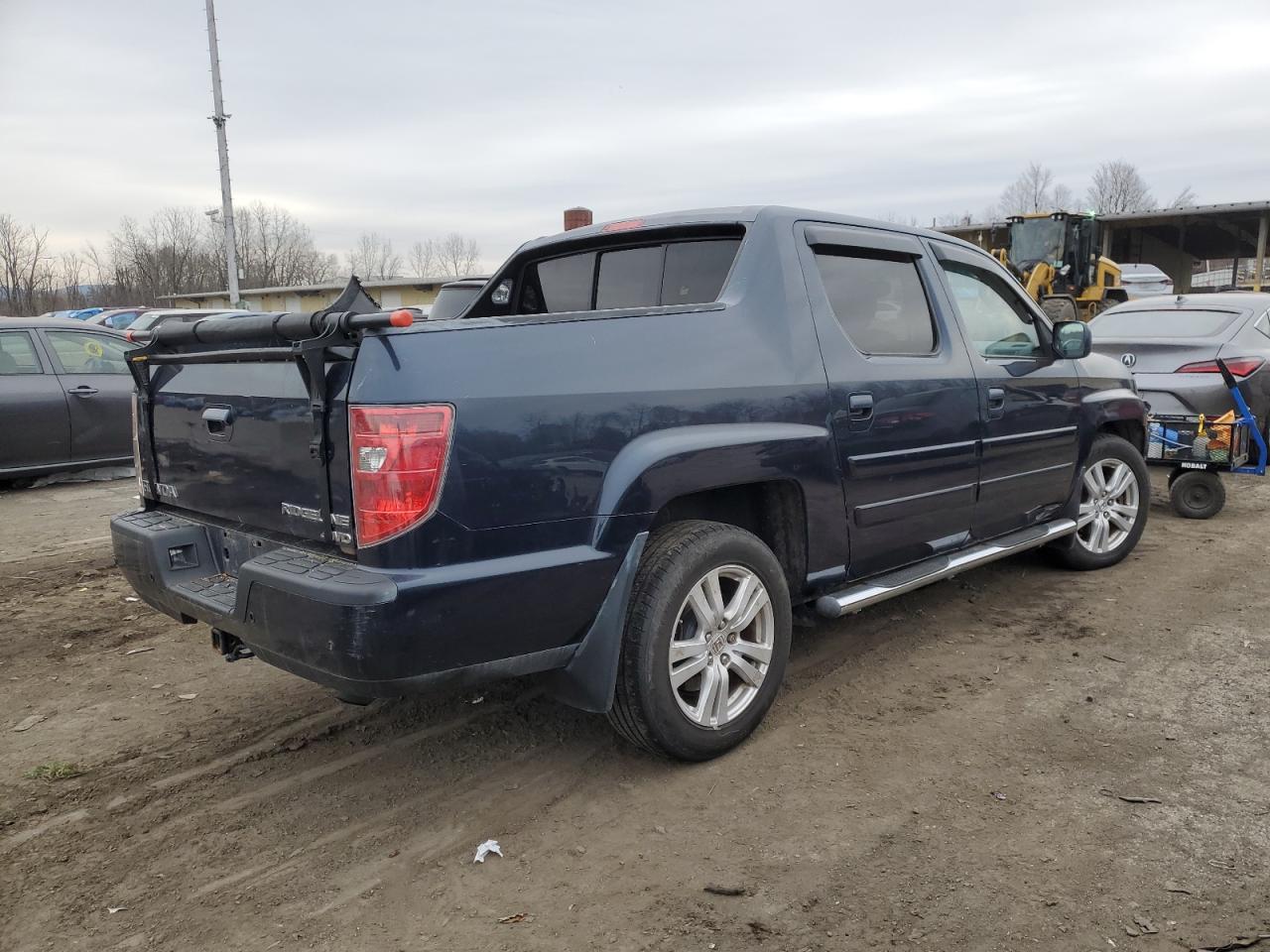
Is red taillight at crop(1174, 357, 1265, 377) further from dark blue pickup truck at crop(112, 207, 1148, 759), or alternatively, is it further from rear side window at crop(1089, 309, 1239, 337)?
dark blue pickup truck at crop(112, 207, 1148, 759)

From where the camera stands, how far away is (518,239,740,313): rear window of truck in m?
3.75

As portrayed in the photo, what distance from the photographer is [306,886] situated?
2.65m

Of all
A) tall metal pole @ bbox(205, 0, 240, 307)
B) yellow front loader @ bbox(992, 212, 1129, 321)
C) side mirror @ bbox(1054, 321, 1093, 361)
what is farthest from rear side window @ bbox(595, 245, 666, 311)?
tall metal pole @ bbox(205, 0, 240, 307)

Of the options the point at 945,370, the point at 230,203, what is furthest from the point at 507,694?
the point at 230,203

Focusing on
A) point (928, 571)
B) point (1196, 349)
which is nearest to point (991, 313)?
point (928, 571)

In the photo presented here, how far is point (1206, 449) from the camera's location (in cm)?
679

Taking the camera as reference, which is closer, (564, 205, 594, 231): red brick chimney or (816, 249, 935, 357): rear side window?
(816, 249, 935, 357): rear side window

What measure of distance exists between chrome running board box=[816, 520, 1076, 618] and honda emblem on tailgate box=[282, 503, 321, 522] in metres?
1.94

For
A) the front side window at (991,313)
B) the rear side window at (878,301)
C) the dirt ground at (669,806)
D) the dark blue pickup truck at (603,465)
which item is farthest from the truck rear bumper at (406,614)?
the front side window at (991,313)

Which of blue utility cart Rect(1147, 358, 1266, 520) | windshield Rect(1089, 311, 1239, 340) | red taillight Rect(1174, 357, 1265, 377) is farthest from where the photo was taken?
windshield Rect(1089, 311, 1239, 340)

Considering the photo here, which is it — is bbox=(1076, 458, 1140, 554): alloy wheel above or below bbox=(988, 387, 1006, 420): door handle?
below

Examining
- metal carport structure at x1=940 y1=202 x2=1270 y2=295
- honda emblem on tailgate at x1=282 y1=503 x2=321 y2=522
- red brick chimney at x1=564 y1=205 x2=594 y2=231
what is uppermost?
metal carport structure at x1=940 y1=202 x2=1270 y2=295

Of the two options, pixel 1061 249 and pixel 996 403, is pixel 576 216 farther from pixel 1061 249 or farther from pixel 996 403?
pixel 1061 249

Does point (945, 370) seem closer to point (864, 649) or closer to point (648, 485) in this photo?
point (864, 649)
